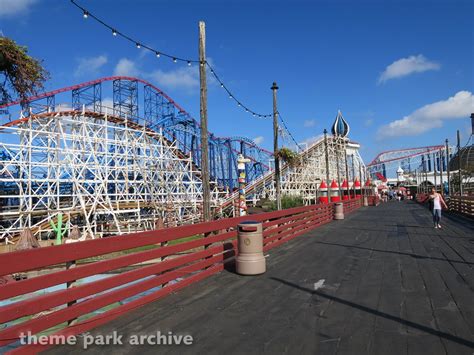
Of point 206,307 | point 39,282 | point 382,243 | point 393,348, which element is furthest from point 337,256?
point 39,282

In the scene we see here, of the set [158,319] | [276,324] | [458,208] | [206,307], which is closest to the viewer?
[276,324]

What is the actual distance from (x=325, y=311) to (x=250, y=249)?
2.36 meters

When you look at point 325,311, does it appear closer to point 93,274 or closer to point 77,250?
point 93,274

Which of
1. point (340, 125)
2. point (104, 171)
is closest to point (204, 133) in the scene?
point (104, 171)

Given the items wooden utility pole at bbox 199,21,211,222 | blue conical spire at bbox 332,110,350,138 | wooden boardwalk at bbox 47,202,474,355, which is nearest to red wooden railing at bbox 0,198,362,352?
wooden boardwalk at bbox 47,202,474,355

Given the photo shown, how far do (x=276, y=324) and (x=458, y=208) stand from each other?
24118 millimetres

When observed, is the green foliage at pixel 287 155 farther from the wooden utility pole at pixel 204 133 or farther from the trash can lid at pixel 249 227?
the trash can lid at pixel 249 227

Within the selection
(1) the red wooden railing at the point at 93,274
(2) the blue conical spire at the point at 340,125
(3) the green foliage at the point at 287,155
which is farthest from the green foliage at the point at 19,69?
(2) the blue conical spire at the point at 340,125

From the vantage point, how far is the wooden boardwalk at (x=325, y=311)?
3.38 metres

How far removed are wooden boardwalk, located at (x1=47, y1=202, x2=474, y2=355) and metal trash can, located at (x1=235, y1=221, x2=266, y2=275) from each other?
0.21 meters

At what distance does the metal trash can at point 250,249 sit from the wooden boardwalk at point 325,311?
21 centimetres

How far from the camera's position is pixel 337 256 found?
8.23 meters

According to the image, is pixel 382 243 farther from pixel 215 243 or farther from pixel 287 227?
pixel 215 243

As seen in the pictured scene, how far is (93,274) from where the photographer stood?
12.9 feet
